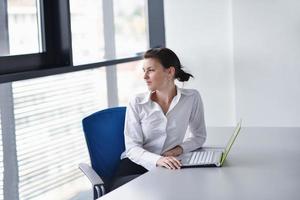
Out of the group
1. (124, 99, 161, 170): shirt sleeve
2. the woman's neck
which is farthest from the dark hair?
(124, 99, 161, 170): shirt sleeve

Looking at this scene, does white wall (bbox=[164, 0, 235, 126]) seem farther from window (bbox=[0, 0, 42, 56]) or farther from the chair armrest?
the chair armrest

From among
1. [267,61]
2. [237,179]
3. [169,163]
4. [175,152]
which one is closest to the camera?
[237,179]

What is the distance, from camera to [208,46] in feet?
13.4

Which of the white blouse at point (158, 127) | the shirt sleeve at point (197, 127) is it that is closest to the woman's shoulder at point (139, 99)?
the white blouse at point (158, 127)

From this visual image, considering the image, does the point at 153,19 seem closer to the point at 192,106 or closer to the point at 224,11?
the point at 224,11

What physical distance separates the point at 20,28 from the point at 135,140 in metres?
1.01

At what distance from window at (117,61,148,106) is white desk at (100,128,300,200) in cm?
167

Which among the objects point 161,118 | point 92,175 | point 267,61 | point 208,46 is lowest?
point 92,175

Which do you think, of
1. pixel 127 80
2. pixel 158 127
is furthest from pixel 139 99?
pixel 127 80

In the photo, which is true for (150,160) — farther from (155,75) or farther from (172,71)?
(172,71)

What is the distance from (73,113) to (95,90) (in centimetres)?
37

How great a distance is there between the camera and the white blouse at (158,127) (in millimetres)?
2512

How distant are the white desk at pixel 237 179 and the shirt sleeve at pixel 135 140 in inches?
8.0

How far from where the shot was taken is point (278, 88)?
3891mm
